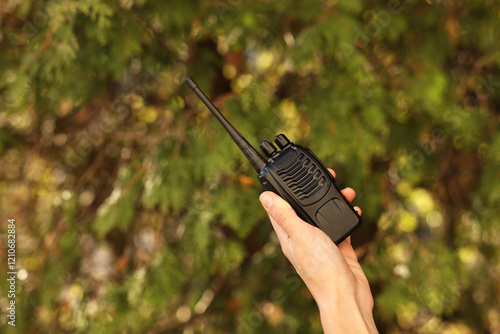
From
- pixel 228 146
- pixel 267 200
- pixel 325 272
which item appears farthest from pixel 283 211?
pixel 228 146

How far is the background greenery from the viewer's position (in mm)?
1296

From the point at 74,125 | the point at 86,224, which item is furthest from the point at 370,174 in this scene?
the point at 74,125

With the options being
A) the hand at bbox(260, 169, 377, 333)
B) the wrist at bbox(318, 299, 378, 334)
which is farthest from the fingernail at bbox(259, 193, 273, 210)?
the wrist at bbox(318, 299, 378, 334)

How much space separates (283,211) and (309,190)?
7 cm

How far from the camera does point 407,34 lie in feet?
5.34

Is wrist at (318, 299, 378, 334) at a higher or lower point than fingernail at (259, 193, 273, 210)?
lower

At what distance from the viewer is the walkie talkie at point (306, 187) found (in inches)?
35.0

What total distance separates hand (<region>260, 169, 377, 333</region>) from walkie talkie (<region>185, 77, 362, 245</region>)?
20 mm

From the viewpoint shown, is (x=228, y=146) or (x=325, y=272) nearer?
(x=325, y=272)

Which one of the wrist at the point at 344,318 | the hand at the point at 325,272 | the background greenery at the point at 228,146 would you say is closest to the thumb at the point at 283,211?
the hand at the point at 325,272

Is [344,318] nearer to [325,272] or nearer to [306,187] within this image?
[325,272]

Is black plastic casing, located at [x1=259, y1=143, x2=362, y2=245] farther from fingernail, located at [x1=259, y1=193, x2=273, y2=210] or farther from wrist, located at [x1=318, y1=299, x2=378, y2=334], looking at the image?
wrist, located at [x1=318, y1=299, x2=378, y2=334]

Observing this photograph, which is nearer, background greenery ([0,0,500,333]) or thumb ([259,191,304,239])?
thumb ([259,191,304,239])

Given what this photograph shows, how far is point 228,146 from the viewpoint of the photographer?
123 centimetres
